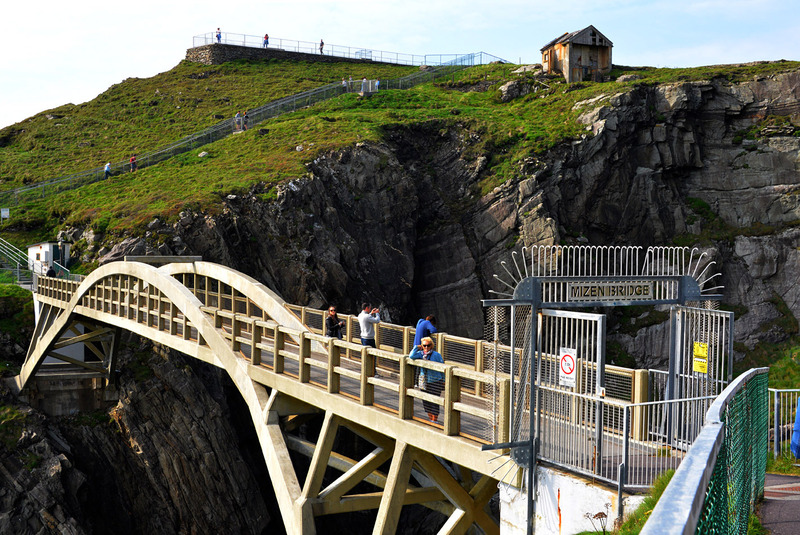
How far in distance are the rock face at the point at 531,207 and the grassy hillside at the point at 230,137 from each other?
1.27 m

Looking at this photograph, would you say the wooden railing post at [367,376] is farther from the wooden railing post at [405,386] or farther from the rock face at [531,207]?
the rock face at [531,207]

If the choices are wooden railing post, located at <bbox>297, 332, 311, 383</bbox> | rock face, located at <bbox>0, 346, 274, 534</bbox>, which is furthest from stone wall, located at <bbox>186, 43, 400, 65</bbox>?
wooden railing post, located at <bbox>297, 332, 311, 383</bbox>

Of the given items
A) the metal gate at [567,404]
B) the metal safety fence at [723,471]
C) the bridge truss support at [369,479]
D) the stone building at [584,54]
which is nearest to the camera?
the metal safety fence at [723,471]

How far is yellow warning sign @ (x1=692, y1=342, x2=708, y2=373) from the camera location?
30.4 feet

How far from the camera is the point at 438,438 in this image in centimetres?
866

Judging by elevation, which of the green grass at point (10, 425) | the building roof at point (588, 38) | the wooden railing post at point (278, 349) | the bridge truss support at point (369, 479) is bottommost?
the green grass at point (10, 425)

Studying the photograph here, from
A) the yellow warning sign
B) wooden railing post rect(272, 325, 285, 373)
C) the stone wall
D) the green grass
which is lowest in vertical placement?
the green grass

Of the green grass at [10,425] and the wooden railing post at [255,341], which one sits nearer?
the wooden railing post at [255,341]

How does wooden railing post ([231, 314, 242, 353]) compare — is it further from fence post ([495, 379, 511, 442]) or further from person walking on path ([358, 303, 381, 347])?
fence post ([495, 379, 511, 442])

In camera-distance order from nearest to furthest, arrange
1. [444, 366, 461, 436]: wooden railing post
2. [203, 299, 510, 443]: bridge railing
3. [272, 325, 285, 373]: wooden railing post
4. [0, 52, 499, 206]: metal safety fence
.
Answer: [203, 299, 510, 443]: bridge railing < [444, 366, 461, 436]: wooden railing post < [272, 325, 285, 373]: wooden railing post < [0, 52, 499, 206]: metal safety fence

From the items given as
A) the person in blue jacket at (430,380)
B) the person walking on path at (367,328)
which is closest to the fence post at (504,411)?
the person in blue jacket at (430,380)

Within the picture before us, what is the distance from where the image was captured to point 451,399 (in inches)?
334

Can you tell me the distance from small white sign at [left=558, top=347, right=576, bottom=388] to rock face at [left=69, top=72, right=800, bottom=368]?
2305cm

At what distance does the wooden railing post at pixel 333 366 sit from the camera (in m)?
10.8
